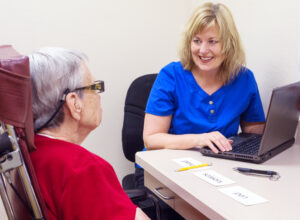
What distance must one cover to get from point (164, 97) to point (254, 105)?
455 mm

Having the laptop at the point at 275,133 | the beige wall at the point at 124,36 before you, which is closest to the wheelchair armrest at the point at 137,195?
the laptop at the point at 275,133

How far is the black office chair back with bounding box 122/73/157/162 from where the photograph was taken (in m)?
1.92

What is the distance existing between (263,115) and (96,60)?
113 cm

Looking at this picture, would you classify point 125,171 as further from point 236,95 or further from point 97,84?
point 97,84

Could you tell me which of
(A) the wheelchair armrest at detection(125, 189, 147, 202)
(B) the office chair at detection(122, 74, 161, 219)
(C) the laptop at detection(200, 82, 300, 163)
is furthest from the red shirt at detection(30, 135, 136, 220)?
(B) the office chair at detection(122, 74, 161, 219)

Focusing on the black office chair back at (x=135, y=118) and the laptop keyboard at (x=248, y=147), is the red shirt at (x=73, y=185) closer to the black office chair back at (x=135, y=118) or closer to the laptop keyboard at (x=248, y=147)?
the laptop keyboard at (x=248, y=147)

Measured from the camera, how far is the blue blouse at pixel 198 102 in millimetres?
1582

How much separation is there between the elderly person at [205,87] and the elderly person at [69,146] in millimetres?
604

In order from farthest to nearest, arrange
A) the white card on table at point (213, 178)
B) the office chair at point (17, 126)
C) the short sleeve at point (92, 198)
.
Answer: the white card on table at point (213, 178), the short sleeve at point (92, 198), the office chair at point (17, 126)

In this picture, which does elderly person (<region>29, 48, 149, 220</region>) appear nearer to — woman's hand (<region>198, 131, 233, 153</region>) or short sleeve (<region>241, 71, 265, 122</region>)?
woman's hand (<region>198, 131, 233, 153</region>)

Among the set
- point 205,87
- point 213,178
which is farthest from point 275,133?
point 205,87

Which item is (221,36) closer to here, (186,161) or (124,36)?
(186,161)

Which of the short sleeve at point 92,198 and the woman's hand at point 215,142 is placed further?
the woman's hand at point 215,142

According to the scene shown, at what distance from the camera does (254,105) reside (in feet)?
5.41
